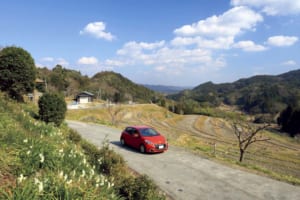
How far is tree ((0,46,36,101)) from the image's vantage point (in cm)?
1551

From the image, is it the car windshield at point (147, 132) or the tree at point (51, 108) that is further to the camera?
the car windshield at point (147, 132)

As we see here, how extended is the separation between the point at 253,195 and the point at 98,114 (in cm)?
4670

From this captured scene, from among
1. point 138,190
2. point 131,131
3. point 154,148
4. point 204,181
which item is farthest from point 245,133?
point 138,190

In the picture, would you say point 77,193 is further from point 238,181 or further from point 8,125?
point 238,181

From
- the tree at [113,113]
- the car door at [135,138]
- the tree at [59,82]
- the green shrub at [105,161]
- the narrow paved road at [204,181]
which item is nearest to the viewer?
the green shrub at [105,161]

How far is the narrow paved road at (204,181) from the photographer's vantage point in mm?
8141

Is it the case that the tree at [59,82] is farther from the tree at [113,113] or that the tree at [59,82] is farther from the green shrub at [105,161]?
the green shrub at [105,161]

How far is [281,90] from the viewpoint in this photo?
15625 centimetres

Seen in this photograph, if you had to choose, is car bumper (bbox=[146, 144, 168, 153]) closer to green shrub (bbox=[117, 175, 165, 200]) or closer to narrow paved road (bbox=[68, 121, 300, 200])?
narrow paved road (bbox=[68, 121, 300, 200])

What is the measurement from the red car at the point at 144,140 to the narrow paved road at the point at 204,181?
3.40ft

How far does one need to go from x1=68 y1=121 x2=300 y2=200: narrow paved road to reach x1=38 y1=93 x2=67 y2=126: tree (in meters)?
4.76

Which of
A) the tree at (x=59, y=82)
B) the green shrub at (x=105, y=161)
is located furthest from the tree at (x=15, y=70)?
the tree at (x=59, y=82)

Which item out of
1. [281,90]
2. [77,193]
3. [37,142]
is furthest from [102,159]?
[281,90]

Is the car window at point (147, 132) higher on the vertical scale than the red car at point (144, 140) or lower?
higher
